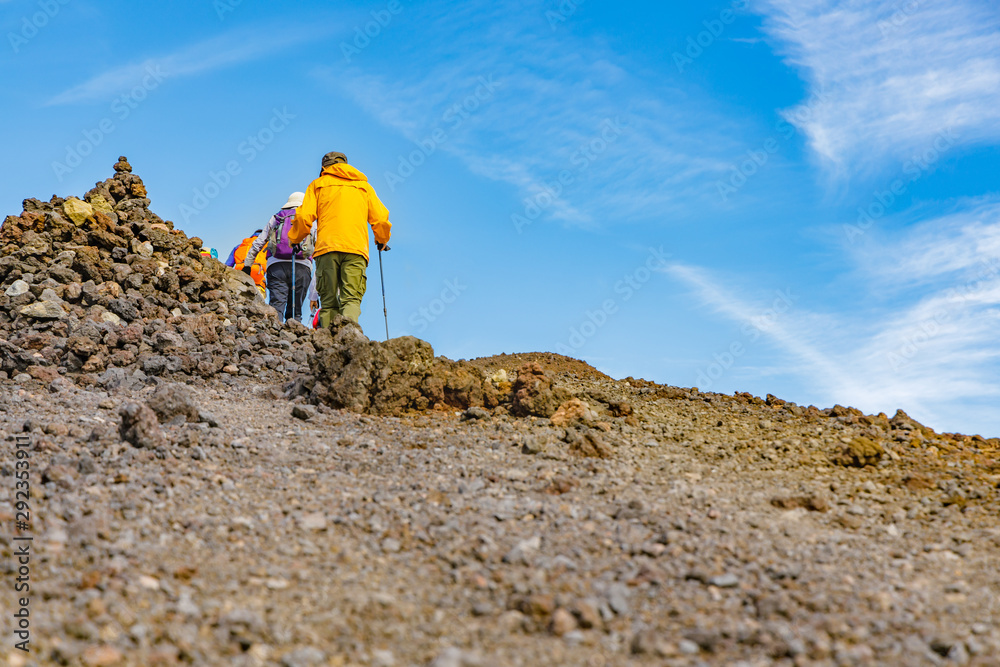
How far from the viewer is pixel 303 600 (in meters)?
5.15

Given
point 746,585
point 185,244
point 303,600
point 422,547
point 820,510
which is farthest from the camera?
point 185,244

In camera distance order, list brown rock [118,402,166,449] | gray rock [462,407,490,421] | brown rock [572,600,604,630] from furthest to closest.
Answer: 1. gray rock [462,407,490,421]
2. brown rock [118,402,166,449]
3. brown rock [572,600,604,630]

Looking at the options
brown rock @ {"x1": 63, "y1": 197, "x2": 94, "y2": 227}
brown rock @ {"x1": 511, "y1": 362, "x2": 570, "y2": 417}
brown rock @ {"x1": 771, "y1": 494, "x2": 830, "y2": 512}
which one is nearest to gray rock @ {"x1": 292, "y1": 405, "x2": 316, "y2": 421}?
brown rock @ {"x1": 511, "y1": 362, "x2": 570, "y2": 417}

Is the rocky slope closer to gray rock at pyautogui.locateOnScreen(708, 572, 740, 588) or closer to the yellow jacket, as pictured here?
gray rock at pyautogui.locateOnScreen(708, 572, 740, 588)

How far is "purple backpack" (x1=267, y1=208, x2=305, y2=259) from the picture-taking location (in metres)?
15.4

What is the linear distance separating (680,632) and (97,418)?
6.54 meters

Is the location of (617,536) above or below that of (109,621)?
above

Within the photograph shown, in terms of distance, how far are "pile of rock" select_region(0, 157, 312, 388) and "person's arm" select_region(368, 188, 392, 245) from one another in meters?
2.30

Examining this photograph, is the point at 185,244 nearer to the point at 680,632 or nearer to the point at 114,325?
the point at 114,325

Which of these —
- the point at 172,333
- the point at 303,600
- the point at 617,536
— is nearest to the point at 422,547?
the point at 303,600

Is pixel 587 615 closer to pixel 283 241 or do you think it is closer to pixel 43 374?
pixel 43 374

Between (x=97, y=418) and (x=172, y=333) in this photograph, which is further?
(x=172, y=333)

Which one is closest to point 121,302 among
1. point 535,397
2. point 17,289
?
point 17,289

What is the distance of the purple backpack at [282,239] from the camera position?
15.4 meters
